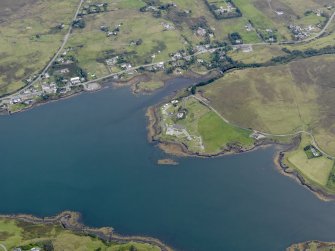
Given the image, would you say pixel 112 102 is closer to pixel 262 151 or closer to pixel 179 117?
pixel 179 117

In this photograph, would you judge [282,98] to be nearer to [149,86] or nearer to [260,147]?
[260,147]

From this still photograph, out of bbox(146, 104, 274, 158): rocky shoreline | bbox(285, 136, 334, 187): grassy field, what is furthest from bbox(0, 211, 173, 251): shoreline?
bbox(285, 136, 334, 187): grassy field

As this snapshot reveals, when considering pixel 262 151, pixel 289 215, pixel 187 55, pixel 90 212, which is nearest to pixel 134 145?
pixel 90 212

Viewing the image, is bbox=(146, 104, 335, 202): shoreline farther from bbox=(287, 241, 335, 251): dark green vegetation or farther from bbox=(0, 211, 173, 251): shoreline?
bbox=(0, 211, 173, 251): shoreline

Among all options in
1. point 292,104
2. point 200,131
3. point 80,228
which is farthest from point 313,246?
point 292,104

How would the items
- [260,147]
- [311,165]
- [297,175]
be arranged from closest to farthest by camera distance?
[297,175]
[311,165]
[260,147]

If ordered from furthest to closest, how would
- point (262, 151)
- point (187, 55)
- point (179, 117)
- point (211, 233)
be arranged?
point (187, 55)
point (179, 117)
point (262, 151)
point (211, 233)

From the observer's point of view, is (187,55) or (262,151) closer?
(262,151)
